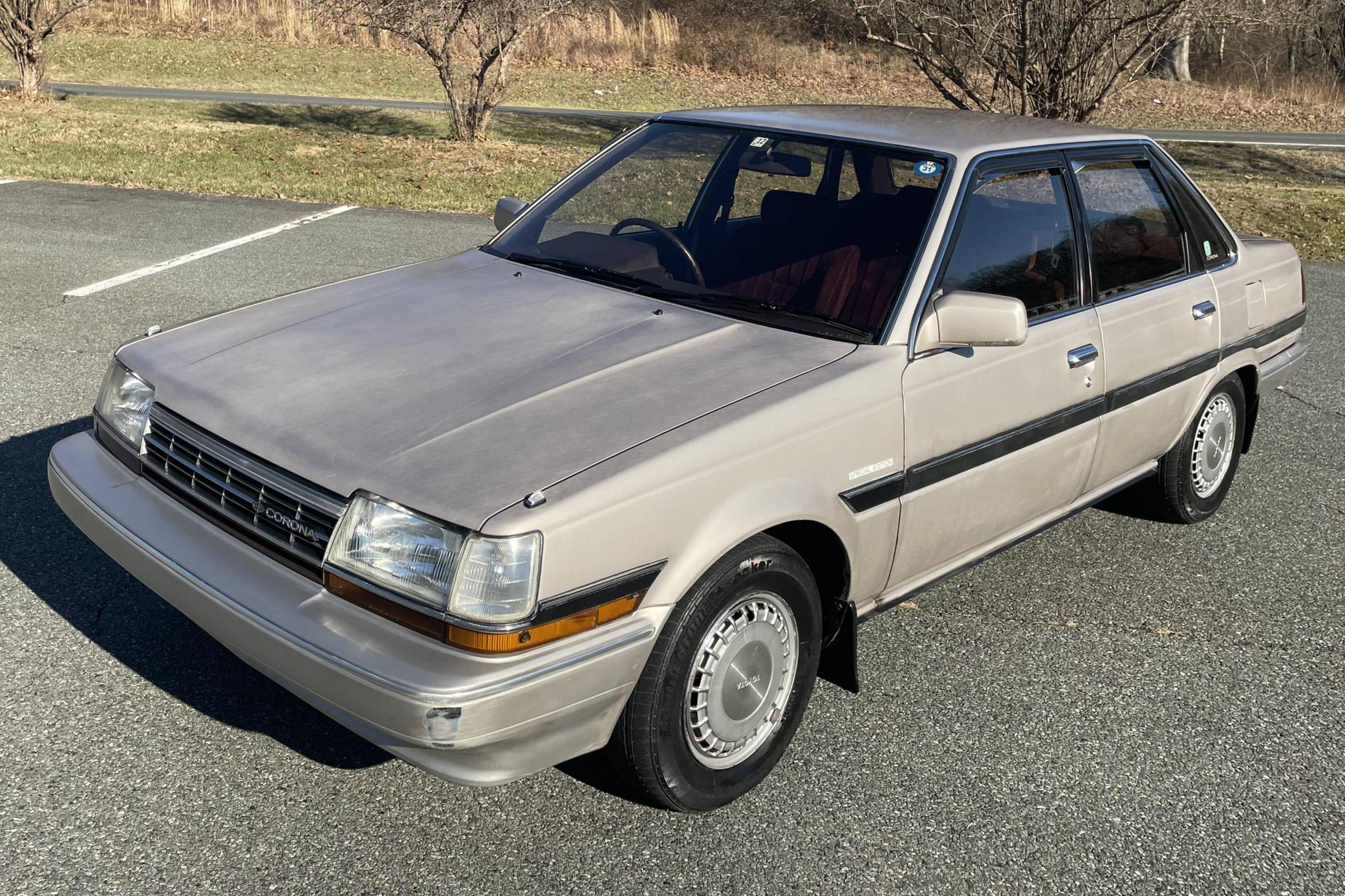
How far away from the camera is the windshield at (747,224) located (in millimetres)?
3674

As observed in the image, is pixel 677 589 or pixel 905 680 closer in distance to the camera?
pixel 677 589

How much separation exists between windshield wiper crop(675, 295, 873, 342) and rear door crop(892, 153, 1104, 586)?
208 millimetres

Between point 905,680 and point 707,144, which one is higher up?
point 707,144

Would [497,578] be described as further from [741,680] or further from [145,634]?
[145,634]

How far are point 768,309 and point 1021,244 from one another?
3.12ft

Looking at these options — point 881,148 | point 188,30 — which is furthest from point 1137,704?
point 188,30

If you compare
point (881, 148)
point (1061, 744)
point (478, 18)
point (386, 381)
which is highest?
point (478, 18)

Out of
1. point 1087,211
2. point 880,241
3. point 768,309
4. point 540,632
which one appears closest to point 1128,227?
point 1087,211

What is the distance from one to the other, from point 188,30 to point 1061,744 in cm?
3295

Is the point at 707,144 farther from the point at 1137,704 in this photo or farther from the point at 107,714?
the point at 107,714

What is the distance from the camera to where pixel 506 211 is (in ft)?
15.9

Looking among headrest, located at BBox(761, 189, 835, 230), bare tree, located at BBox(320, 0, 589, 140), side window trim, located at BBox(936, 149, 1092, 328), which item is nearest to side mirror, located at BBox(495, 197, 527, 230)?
headrest, located at BBox(761, 189, 835, 230)

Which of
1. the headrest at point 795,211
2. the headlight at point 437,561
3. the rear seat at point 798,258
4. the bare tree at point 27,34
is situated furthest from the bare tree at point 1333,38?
the headlight at point 437,561

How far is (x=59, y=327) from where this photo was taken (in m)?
7.25
